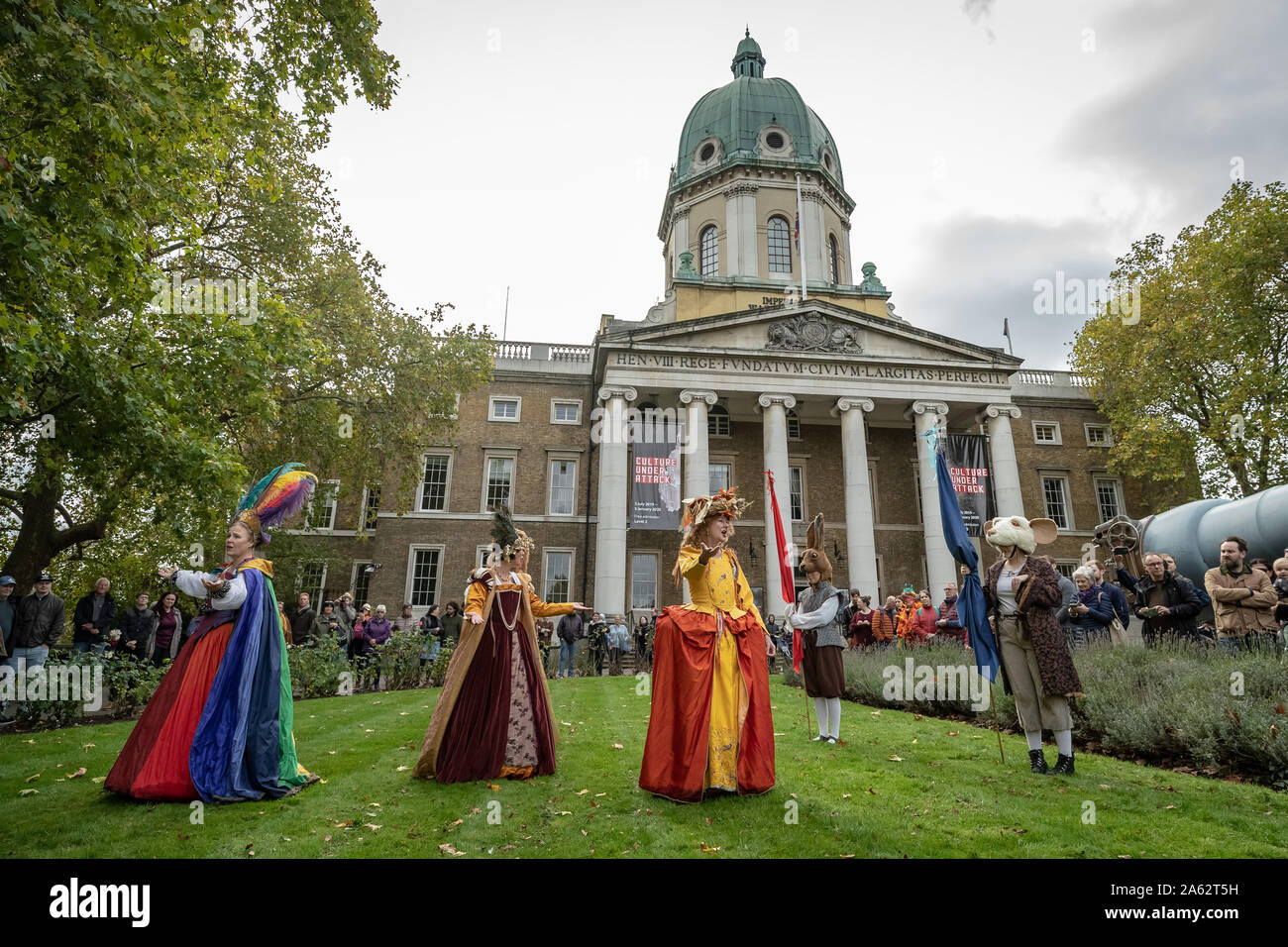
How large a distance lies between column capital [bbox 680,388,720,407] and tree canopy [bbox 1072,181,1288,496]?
16.4 meters

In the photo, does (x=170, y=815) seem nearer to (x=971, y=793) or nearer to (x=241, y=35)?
(x=971, y=793)

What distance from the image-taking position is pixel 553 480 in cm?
3081

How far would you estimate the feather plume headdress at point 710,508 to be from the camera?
5.86 m

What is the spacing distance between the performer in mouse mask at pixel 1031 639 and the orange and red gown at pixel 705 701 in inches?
94.0

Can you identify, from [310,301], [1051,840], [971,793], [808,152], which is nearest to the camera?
[1051,840]

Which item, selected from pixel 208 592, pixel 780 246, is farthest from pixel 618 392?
pixel 208 592

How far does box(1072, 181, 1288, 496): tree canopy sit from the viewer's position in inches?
930

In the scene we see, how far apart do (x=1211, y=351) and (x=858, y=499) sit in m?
13.3

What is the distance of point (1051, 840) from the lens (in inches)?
173

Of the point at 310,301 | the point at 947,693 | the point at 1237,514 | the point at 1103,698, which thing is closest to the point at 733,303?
the point at 310,301

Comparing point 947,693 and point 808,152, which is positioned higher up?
point 808,152

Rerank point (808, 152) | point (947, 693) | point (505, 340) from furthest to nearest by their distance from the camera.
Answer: point (808, 152) < point (505, 340) < point (947, 693)

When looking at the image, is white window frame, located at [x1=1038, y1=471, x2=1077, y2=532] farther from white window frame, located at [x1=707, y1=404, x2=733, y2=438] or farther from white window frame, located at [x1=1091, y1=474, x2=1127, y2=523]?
white window frame, located at [x1=707, y1=404, x2=733, y2=438]
